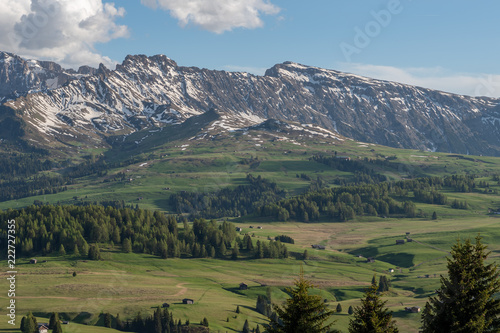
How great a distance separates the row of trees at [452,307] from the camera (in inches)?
1238

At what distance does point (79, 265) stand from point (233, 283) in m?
58.4

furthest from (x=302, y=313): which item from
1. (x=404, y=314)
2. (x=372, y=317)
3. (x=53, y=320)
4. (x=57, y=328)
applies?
(x=404, y=314)

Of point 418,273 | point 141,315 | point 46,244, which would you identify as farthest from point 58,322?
point 418,273

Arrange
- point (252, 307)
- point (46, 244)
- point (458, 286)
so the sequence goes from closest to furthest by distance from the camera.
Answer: point (458, 286), point (252, 307), point (46, 244)

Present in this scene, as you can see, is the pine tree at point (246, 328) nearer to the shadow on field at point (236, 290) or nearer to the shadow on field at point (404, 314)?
the shadow on field at point (236, 290)

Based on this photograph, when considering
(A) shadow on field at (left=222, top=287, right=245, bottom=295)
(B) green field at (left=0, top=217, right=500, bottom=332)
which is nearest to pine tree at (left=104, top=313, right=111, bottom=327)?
(B) green field at (left=0, top=217, right=500, bottom=332)

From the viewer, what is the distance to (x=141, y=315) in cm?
13125

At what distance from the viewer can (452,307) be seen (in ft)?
105

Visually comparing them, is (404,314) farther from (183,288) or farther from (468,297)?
(468,297)

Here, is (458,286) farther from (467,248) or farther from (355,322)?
(355,322)

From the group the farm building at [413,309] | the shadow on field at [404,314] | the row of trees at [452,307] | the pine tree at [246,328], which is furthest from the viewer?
the farm building at [413,309]

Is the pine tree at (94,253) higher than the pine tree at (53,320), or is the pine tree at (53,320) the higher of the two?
the pine tree at (94,253)

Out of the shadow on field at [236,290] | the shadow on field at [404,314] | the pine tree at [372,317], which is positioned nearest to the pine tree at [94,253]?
the shadow on field at [236,290]

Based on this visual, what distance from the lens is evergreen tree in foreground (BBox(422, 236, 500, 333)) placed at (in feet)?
104
